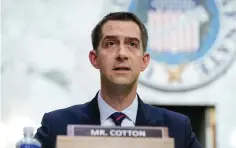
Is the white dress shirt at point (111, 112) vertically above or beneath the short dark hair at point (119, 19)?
beneath

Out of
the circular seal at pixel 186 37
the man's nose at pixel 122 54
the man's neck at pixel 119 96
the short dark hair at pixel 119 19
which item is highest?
the circular seal at pixel 186 37

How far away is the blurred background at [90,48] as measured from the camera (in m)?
4.02

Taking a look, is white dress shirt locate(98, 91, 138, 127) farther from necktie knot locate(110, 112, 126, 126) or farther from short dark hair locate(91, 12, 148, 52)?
short dark hair locate(91, 12, 148, 52)

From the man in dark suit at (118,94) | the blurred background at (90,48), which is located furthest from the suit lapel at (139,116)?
the blurred background at (90,48)

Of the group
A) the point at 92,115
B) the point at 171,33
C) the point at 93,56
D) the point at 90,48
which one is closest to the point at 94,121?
the point at 92,115

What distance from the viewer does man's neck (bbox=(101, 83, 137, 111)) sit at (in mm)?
1204

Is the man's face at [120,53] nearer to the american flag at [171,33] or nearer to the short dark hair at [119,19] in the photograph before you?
the short dark hair at [119,19]

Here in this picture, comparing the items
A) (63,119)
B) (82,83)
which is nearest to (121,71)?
(63,119)

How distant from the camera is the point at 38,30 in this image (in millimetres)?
→ 4043

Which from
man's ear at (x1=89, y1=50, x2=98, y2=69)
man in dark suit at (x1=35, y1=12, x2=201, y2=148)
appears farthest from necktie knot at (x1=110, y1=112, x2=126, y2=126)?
man's ear at (x1=89, y1=50, x2=98, y2=69)

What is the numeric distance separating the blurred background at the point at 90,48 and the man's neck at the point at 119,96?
2819mm

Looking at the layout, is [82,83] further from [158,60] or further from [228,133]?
[228,133]

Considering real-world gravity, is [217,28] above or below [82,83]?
above

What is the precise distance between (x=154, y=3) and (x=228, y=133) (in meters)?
1.11
